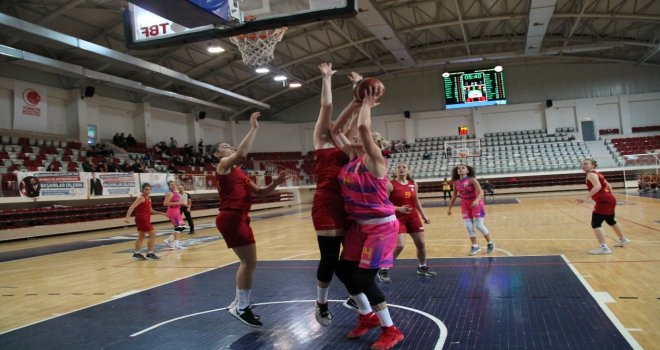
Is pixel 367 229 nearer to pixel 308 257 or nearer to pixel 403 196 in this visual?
pixel 403 196

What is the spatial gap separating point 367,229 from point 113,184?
1967 centimetres

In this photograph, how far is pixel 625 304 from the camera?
465cm

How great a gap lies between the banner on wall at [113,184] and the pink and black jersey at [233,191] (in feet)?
58.2

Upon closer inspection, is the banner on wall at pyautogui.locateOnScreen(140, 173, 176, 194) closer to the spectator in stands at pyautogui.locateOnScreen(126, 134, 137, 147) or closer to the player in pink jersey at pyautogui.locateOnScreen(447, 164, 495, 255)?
the spectator in stands at pyautogui.locateOnScreen(126, 134, 137, 147)

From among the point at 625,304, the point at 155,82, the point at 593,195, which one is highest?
the point at 155,82

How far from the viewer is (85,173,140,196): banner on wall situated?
19.9m

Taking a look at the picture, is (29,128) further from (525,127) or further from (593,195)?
(525,127)

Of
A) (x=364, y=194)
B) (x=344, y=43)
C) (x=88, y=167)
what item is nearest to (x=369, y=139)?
(x=364, y=194)

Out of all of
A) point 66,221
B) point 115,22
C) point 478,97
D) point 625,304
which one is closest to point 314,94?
point 478,97

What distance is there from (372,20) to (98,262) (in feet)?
57.3

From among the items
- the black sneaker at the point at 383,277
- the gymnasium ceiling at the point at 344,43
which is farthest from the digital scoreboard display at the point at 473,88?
the black sneaker at the point at 383,277

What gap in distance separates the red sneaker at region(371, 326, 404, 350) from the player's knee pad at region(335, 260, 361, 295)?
42 cm

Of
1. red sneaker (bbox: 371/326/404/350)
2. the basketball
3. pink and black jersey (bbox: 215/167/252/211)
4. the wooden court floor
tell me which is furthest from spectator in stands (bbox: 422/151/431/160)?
the basketball

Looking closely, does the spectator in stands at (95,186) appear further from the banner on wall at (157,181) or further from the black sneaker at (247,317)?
the black sneaker at (247,317)
